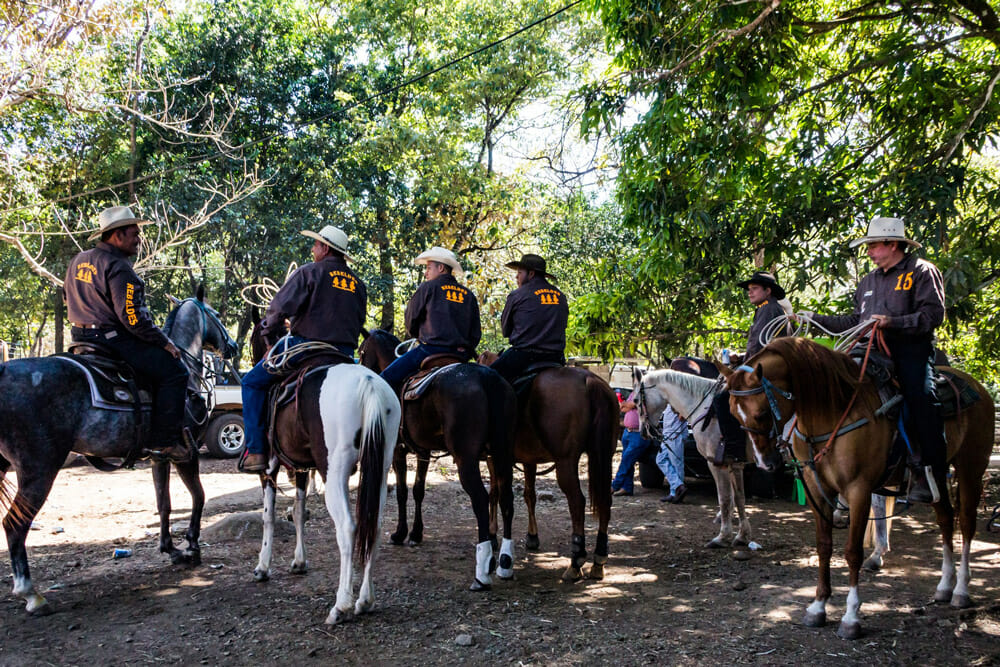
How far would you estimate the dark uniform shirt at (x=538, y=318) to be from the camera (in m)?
6.68

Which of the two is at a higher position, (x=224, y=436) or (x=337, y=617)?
(x=224, y=436)

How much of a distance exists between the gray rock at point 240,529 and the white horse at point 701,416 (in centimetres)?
429

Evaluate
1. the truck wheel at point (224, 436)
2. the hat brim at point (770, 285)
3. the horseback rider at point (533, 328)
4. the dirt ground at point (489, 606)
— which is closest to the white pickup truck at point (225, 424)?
the truck wheel at point (224, 436)

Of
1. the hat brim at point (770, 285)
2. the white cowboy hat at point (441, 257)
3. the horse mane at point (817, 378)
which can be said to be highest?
the white cowboy hat at point (441, 257)

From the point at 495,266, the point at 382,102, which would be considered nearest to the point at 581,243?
the point at 495,266

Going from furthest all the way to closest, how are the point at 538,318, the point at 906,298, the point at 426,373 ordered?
the point at 538,318
the point at 426,373
the point at 906,298

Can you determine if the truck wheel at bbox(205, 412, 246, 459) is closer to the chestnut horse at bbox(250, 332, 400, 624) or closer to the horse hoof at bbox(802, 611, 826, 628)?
the chestnut horse at bbox(250, 332, 400, 624)

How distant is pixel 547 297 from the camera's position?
22.1ft

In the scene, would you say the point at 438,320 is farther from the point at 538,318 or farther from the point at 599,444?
the point at 599,444

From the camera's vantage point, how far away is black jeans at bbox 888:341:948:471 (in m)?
5.15

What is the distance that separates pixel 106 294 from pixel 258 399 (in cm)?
146

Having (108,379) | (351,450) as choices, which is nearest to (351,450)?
(351,450)

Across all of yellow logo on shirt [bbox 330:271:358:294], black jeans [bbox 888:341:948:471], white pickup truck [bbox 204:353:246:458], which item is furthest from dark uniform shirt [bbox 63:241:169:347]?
white pickup truck [bbox 204:353:246:458]

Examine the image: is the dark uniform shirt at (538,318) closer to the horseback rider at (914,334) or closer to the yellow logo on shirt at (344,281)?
the yellow logo on shirt at (344,281)
